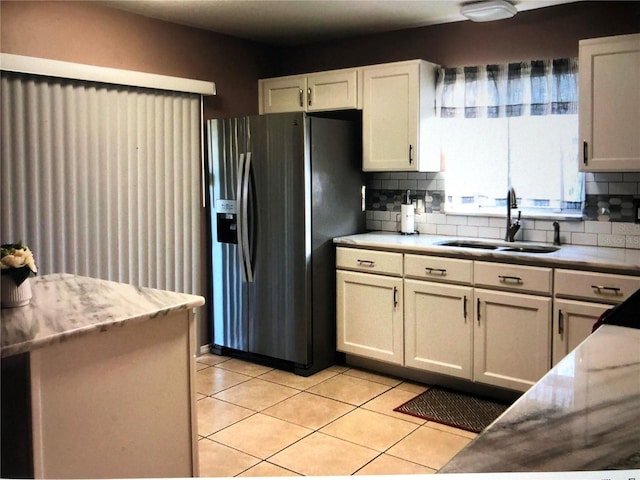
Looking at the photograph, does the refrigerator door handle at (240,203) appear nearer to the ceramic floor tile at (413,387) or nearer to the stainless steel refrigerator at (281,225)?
the stainless steel refrigerator at (281,225)

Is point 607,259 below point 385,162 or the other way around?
below

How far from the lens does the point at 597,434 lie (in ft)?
3.45

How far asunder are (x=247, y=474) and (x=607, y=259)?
73.8 inches

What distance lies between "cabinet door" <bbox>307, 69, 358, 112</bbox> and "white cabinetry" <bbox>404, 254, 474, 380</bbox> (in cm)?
112

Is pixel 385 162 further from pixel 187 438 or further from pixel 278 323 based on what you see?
pixel 187 438

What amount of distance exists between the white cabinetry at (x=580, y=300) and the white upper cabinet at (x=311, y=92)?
67.2 inches

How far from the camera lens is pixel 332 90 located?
4039 millimetres

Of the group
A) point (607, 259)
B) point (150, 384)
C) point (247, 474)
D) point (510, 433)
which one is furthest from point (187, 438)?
point (607, 259)

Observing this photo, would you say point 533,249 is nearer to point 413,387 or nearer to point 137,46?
point 413,387

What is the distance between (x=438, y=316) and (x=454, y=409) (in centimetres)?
49

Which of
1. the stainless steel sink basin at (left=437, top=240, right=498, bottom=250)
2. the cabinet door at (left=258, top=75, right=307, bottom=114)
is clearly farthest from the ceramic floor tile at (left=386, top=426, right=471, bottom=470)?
the cabinet door at (left=258, top=75, right=307, bottom=114)

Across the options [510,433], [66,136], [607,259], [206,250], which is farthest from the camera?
[206,250]

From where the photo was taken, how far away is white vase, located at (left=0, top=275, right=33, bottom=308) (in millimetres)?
1843

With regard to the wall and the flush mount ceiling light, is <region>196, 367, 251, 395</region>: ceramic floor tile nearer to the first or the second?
the wall
